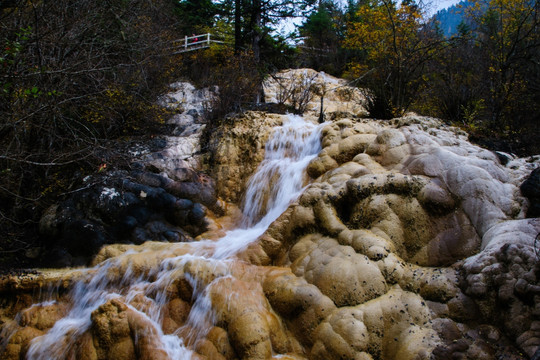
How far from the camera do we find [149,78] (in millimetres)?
9836

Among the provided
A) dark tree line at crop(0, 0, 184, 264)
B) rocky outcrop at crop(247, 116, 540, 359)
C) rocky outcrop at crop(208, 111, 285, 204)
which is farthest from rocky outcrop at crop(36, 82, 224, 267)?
rocky outcrop at crop(247, 116, 540, 359)

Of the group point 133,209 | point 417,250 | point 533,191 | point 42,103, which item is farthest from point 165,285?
point 533,191

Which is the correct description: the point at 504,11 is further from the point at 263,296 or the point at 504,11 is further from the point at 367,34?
the point at 263,296

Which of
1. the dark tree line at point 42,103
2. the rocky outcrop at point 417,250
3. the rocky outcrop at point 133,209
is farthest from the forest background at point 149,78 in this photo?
the rocky outcrop at point 417,250

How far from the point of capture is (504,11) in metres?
9.84

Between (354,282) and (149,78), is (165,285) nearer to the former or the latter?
(354,282)

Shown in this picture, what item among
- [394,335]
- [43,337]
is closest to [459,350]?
[394,335]

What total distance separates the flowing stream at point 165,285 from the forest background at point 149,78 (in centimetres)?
173

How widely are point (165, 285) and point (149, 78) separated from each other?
8.17 m

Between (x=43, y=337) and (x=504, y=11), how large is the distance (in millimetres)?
14310

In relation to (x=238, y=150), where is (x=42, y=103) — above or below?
above

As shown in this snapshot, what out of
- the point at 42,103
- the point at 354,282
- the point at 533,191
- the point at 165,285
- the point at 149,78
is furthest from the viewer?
the point at 149,78

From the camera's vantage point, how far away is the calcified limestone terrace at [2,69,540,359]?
2688 millimetres

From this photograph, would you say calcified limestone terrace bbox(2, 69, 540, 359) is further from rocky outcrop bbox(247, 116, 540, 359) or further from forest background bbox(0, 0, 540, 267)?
forest background bbox(0, 0, 540, 267)
